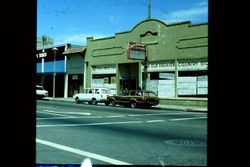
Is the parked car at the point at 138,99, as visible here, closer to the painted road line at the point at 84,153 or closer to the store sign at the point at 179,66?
the store sign at the point at 179,66

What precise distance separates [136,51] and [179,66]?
4729mm

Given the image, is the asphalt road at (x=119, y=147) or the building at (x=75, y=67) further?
the building at (x=75, y=67)

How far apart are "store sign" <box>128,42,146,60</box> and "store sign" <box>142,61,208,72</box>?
1268 mm

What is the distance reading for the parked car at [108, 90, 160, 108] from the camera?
30.2 metres

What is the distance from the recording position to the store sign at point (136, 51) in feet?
115

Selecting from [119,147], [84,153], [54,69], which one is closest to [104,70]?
[54,69]

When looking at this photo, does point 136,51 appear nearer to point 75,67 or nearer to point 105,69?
point 105,69

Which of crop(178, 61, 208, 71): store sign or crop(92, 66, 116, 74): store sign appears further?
crop(92, 66, 116, 74): store sign

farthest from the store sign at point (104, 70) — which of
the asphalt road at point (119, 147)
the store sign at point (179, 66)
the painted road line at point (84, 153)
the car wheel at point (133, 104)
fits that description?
the painted road line at point (84, 153)

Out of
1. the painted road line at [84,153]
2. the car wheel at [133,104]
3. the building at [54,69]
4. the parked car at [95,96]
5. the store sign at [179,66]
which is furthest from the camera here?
the building at [54,69]

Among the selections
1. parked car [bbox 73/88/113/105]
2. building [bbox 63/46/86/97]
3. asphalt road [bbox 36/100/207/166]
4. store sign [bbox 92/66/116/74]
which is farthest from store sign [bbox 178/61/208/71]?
asphalt road [bbox 36/100/207/166]

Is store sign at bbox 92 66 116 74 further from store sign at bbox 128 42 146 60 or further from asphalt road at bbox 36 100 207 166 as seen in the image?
asphalt road at bbox 36 100 207 166
